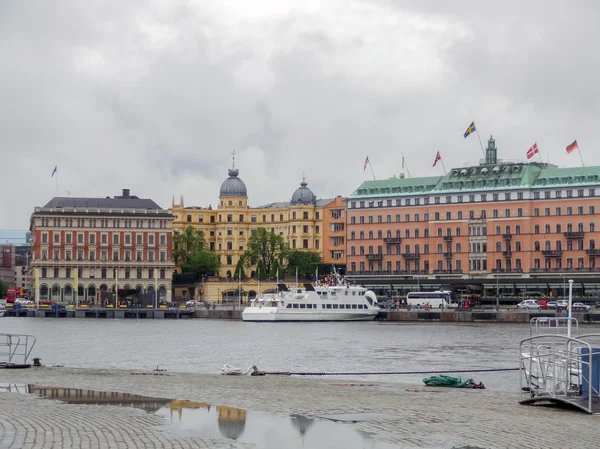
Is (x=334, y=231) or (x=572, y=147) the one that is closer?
(x=572, y=147)

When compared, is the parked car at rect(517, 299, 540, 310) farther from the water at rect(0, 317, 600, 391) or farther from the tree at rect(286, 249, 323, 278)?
the tree at rect(286, 249, 323, 278)

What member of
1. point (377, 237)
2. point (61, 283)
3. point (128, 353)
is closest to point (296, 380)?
point (128, 353)

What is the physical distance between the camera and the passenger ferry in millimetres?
131750

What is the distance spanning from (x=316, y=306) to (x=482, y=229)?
4076 cm

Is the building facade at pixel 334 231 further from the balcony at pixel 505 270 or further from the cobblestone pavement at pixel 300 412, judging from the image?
the cobblestone pavement at pixel 300 412

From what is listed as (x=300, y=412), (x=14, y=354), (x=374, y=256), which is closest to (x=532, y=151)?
(x=374, y=256)

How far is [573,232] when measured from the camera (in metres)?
155

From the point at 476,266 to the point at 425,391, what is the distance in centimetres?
13406

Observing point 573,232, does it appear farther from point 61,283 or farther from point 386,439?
point 386,439

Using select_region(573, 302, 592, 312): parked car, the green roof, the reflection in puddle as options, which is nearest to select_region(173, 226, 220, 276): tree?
the green roof

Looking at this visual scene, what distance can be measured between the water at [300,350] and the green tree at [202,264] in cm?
7930

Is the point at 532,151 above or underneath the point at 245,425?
above

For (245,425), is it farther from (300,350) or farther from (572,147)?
(572,147)

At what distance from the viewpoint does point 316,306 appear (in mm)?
133000
